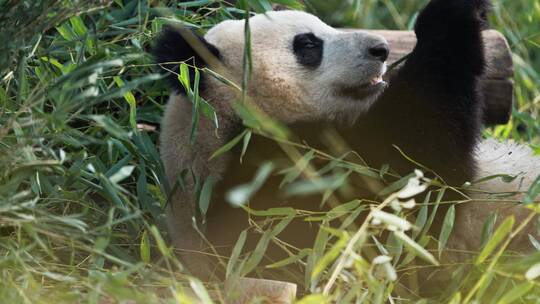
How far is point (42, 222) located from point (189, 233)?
2.17ft

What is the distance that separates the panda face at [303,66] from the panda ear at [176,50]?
0.13 metres

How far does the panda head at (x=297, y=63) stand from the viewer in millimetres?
2605

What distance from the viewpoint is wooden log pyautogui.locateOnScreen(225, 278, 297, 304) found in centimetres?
195

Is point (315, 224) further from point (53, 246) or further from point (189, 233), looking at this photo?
point (53, 246)

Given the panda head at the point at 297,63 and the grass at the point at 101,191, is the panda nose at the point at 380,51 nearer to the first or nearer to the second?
the panda head at the point at 297,63

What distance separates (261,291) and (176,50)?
0.87 metres

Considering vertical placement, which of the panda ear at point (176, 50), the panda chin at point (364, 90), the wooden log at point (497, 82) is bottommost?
the wooden log at point (497, 82)

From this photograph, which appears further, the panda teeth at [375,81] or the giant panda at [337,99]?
the panda teeth at [375,81]

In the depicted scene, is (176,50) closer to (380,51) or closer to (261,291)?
(380,51)

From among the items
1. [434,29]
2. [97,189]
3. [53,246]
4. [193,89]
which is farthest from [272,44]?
[53,246]

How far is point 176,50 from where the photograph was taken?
8.42ft

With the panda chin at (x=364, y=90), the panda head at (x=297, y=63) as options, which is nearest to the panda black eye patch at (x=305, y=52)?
the panda head at (x=297, y=63)

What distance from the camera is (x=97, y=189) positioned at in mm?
2529

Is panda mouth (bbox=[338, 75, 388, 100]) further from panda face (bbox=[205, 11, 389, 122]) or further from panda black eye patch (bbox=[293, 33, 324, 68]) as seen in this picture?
panda black eye patch (bbox=[293, 33, 324, 68])
